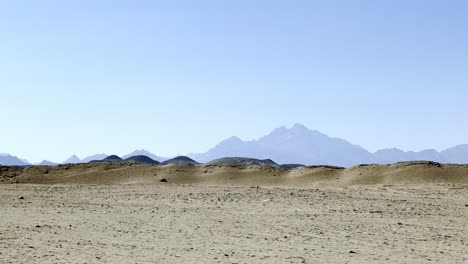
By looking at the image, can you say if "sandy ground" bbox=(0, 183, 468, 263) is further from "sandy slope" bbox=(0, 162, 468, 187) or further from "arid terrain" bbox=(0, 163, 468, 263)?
"sandy slope" bbox=(0, 162, 468, 187)

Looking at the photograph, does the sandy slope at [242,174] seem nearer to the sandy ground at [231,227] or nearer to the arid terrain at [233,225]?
the arid terrain at [233,225]

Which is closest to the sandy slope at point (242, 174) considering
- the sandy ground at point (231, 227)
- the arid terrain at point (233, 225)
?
the arid terrain at point (233, 225)

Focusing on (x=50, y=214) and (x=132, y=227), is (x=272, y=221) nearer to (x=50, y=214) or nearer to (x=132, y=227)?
(x=132, y=227)

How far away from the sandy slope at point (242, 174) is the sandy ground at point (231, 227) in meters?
10.8

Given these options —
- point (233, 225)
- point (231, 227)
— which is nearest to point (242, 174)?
point (233, 225)

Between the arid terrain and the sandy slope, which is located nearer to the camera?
the arid terrain

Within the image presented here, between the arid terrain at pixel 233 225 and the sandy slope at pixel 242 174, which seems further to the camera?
the sandy slope at pixel 242 174

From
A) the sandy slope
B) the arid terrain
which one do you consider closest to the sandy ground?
the arid terrain

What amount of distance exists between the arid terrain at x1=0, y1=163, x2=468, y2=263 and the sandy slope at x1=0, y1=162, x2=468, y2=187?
3.48 metres

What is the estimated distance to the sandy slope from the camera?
42.2 metres

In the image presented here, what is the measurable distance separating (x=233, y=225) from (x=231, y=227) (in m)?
0.44

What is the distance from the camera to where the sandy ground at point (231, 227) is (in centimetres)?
1406

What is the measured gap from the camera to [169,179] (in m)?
43.8

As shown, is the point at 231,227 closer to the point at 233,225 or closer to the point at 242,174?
the point at 233,225
